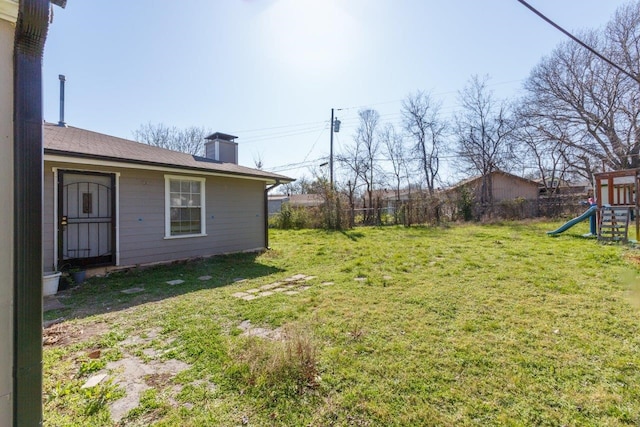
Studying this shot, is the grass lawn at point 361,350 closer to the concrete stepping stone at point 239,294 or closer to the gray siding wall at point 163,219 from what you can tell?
the concrete stepping stone at point 239,294

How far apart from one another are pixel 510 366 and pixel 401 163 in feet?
64.9

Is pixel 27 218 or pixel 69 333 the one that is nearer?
pixel 27 218

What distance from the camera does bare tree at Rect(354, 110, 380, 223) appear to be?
2044 cm

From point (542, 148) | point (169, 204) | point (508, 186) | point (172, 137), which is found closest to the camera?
point (169, 204)

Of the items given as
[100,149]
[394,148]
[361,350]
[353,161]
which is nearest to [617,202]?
[361,350]

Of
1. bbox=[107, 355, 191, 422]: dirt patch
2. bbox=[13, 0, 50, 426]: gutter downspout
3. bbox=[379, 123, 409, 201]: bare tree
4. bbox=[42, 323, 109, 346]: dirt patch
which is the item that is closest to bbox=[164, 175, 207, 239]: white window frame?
bbox=[42, 323, 109, 346]: dirt patch

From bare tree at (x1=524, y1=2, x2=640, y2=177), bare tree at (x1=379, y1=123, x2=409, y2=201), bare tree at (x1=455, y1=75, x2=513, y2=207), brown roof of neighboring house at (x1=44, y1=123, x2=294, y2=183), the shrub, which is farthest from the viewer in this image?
bare tree at (x1=379, y1=123, x2=409, y2=201)

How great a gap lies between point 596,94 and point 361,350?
24.6 m

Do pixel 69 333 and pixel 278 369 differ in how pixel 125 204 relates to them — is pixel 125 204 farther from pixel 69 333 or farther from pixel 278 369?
pixel 278 369

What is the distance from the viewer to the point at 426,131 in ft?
68.4

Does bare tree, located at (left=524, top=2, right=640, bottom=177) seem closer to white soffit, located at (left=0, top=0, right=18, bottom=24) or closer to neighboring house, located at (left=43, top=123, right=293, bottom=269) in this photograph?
→ neighboring house, located at (left=43, top=123, right=293, bottom=269)

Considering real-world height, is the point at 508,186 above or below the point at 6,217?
above

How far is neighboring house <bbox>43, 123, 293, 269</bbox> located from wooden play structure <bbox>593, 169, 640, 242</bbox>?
1002cm

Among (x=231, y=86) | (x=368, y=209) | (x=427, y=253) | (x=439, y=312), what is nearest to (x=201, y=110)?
(x=231, y=86)
